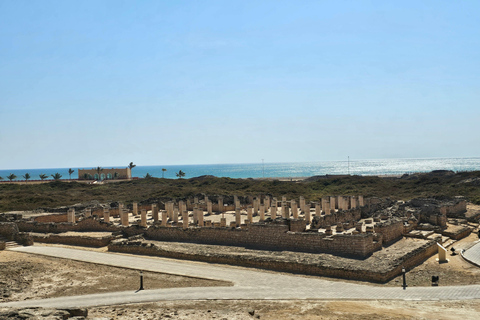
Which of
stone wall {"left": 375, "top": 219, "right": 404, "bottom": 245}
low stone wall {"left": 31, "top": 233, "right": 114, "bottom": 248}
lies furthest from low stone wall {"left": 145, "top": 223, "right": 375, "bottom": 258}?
low stone wall {"left": 31, "top": 233, "right": 114, "bottom": 248}

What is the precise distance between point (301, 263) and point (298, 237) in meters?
2.92

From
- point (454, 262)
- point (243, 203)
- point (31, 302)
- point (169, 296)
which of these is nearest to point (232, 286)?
point (169, 296)

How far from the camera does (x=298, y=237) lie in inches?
757

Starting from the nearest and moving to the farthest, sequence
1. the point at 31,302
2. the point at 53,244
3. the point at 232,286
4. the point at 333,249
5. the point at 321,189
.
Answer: the point at 31,302, the point at 232,286, the point at 333,249, the point at 53,244, the point at 321,189

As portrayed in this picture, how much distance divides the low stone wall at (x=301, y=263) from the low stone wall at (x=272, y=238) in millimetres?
1960

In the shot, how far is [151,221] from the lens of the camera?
29.2m

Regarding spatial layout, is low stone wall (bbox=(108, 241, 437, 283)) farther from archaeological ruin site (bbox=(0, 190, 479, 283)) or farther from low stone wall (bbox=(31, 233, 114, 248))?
low stone wall (bbox=(31, 233, 114, 248))

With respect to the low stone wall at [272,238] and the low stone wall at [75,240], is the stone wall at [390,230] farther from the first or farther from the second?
the low stone wall at [75,240]

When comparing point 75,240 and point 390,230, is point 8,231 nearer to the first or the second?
point 75,240

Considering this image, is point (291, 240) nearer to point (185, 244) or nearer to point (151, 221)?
point (185, 244)

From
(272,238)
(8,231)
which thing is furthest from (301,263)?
(8,231)

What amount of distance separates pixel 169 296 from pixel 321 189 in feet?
150

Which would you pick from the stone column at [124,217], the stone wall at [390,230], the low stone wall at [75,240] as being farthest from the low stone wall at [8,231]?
the stone wall at [390,230]

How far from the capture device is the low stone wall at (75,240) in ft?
77.9
